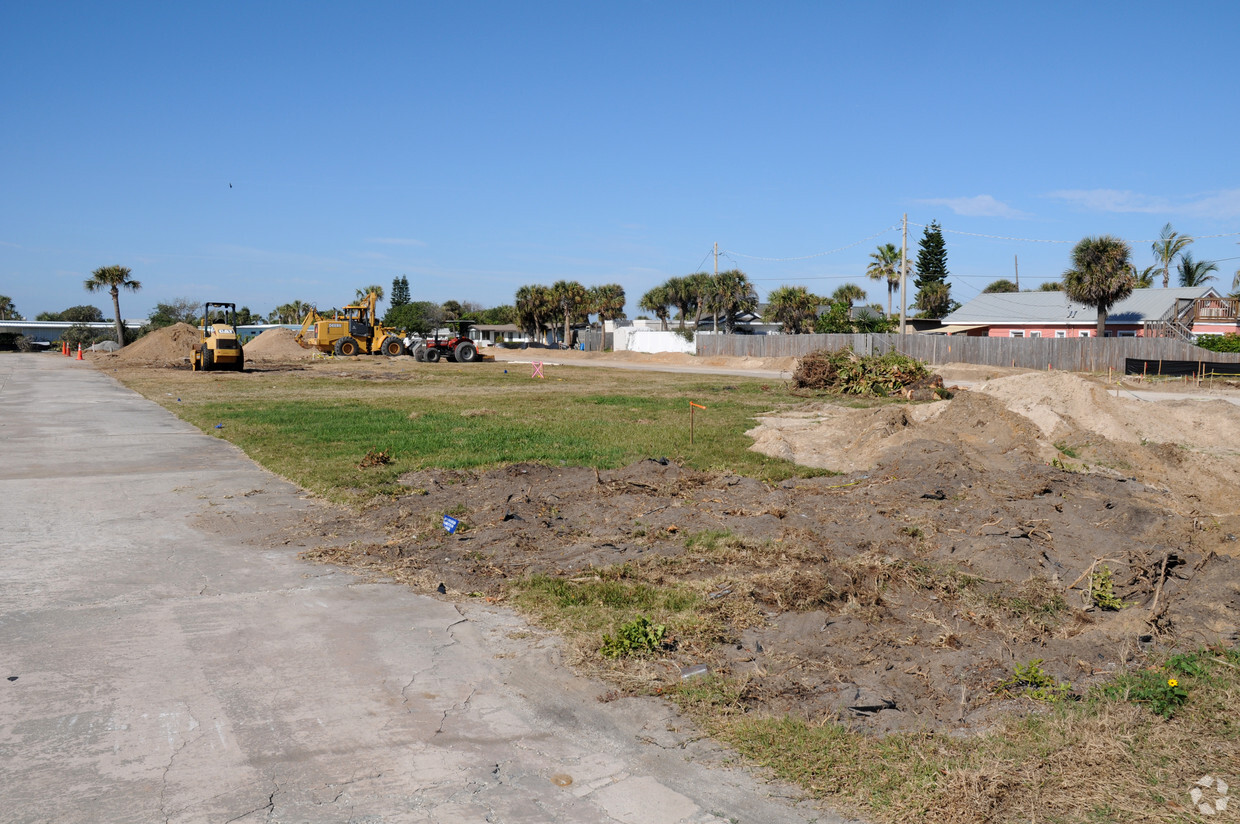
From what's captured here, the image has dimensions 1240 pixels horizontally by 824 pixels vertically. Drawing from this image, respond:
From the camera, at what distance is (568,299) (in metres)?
87.2

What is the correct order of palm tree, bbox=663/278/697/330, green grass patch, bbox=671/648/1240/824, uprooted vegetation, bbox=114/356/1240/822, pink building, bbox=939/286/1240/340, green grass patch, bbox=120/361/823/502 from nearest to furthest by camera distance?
green grass patch, bbox=671/648/1240/824, uprooted vegetation, bbox=114/356/1240/822, green grass patch, bbox=120/361/823/502, pink building, bbox=939/286/1240/340, palm tree, bbox=663/278/697/330

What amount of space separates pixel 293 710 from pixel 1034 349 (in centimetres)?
4684

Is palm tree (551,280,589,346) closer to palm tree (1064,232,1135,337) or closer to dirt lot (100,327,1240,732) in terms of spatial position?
palm tree (1064,232,1135,337)

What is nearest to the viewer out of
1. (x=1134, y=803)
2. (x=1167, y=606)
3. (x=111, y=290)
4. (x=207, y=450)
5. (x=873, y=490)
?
(x=1134, y=803)

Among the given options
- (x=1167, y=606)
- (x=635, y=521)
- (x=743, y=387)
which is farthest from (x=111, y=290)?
(x=1167, y=606)

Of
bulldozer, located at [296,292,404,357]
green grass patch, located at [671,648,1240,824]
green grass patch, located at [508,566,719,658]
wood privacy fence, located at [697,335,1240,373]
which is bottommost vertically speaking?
green grass patch, located at [671,648,1240,824]

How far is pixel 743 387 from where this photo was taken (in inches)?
1199

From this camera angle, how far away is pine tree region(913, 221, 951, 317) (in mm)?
80188

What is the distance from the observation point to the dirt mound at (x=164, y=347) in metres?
54.2

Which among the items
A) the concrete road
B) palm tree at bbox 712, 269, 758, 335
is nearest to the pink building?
palm tree at bbox 712, 269, 758, 335

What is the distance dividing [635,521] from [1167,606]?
4831 mm

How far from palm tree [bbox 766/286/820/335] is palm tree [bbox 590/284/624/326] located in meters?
28.0

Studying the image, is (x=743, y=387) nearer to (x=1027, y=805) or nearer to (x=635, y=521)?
(x=635, y=521)

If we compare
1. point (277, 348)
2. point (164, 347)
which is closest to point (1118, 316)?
point (277, 348)
